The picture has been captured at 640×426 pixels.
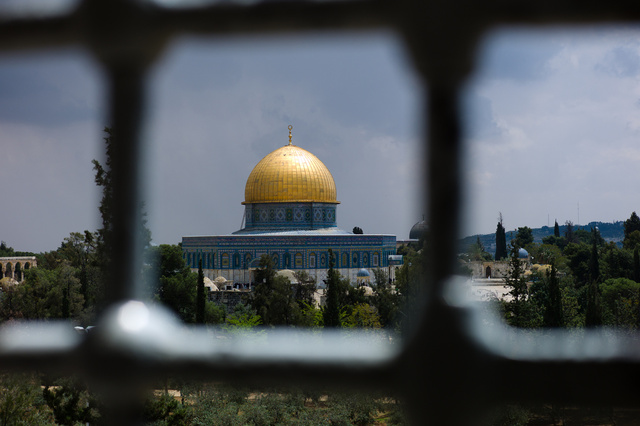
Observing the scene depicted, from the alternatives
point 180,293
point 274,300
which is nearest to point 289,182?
point 274,300

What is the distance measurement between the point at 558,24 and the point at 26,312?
9999 millimetres

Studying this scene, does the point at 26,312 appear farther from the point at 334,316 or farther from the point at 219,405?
the point at 334,316

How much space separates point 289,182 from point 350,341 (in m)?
26.3

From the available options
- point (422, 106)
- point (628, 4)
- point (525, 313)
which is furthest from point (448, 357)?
point (525, 313)

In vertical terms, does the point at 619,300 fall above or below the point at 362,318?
above

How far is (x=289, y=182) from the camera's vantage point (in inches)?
1067

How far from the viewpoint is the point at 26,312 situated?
9.64m

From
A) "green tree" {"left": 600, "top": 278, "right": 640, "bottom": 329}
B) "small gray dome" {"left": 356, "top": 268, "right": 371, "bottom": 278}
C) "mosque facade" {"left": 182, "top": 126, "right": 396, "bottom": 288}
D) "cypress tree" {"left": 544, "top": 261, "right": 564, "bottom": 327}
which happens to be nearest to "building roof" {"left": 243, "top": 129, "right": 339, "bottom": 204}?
"mosque facade" {"left": 182, "top": 126, "right": 396, "bottom": 288}

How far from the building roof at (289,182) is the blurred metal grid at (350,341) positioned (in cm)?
2584

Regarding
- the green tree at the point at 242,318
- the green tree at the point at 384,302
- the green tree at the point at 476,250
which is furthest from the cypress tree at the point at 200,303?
the green tree at the point at 476,250

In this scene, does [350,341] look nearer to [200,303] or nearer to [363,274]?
[200,303]

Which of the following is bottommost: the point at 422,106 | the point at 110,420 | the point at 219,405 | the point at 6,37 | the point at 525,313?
the point at 219,405

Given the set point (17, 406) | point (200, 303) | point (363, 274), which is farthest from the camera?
point (363, 274)

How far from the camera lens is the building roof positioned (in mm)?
26906
